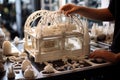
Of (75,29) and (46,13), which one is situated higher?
(46,13)

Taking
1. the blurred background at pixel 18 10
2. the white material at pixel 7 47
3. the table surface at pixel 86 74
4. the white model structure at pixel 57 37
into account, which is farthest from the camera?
the blurred background at pixel 18 10

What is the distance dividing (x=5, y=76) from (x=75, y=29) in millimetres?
564

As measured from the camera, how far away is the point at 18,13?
4.02 meters

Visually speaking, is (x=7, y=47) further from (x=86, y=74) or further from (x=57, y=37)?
(x=86, y=74)

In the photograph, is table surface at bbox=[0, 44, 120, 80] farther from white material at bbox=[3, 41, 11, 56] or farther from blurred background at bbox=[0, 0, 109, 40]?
blurred background at bbox=[0, 0, 109, 40]

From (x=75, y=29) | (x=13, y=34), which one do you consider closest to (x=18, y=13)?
(x=13, y=34)

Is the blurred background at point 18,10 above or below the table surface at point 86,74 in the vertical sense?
above

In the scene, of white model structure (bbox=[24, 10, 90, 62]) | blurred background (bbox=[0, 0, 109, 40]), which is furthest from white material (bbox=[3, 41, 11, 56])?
blurred background (bbox=[0, 0, 109, 40])

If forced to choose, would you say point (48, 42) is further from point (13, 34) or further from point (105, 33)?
point (13, 34)

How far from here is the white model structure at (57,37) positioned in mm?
1337

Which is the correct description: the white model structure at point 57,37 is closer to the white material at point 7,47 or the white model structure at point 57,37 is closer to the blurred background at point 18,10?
the white material at point 7,47

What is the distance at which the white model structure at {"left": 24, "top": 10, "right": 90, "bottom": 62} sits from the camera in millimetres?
1337

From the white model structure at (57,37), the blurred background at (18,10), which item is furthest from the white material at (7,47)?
the blurred background at (18,10)

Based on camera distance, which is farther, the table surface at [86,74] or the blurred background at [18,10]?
the blurred background at [18,10]
